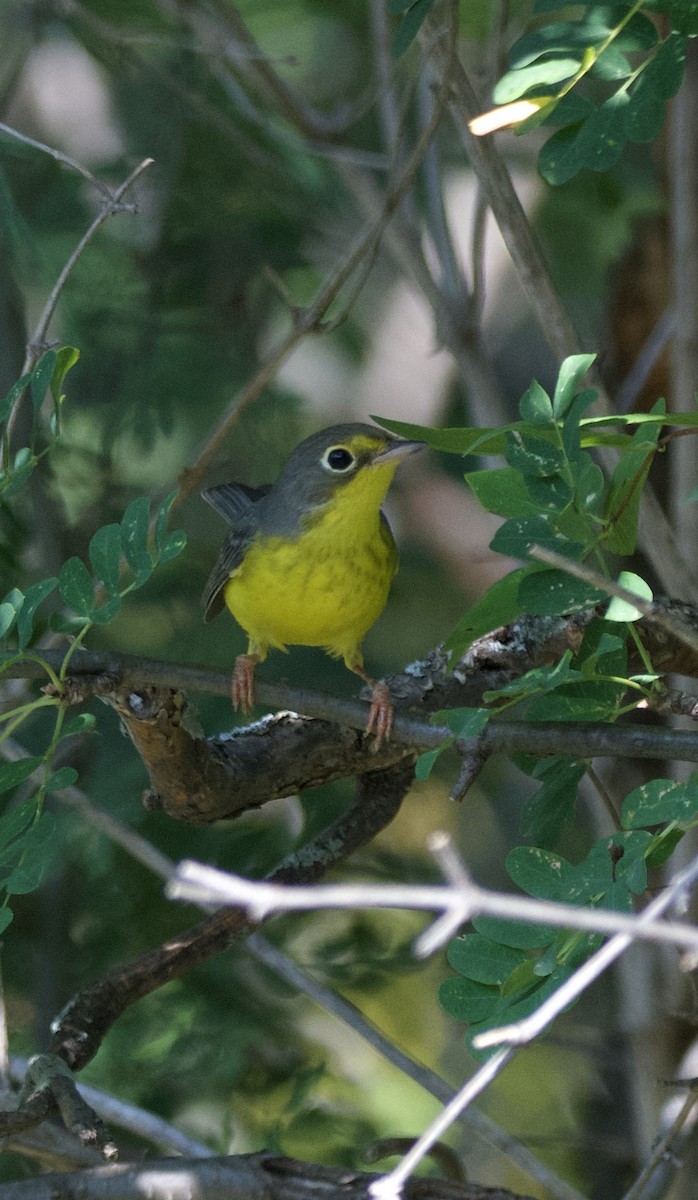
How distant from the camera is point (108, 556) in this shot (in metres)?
2.11

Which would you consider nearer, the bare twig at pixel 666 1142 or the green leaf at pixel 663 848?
the green leaf at pixel 663 848

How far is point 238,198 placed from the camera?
576 cm

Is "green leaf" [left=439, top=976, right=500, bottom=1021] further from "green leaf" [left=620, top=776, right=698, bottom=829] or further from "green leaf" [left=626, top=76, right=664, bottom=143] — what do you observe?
"green leaf" [left=626, top=76, right=664, bottom=143]

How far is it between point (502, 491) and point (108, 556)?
628mm

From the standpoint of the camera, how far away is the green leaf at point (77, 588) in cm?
213

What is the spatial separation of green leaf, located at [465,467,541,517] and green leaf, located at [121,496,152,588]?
509 millimetres

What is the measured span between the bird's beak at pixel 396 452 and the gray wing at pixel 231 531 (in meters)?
0.41

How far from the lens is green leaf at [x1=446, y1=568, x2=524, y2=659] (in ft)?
7.47

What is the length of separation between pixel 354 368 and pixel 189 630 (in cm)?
264

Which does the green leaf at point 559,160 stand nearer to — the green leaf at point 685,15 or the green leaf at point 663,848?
the green leaf at point 685,15

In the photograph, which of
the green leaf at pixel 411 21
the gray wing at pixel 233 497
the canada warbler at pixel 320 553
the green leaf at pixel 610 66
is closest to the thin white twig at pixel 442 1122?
the green leaf at pixel 610 66

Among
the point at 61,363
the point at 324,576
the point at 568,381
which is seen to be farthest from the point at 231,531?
the point at 568,381

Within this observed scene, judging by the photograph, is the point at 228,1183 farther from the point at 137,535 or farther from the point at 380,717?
the point at 137,535

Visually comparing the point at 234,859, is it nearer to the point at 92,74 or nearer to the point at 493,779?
the point at 493,779
